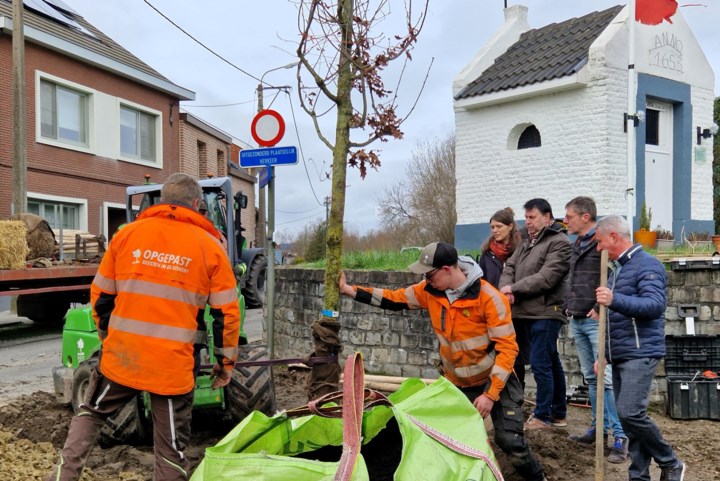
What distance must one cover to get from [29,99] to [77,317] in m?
12.4

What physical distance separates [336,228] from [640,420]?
2.33m

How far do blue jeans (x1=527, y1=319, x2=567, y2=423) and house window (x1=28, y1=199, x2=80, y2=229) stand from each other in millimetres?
14771

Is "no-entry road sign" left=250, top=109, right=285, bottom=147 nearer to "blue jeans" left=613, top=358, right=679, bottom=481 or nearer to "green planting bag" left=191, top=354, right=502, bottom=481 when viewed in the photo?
"green planting bag" left=191, top=354, right=502, bottom=481

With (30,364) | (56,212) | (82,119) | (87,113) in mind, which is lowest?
(30,364)

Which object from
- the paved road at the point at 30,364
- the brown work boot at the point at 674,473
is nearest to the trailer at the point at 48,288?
the paved road at the point at 30,364

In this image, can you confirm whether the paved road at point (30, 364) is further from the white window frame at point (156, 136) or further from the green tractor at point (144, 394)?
the white window frame at point (156, 136)

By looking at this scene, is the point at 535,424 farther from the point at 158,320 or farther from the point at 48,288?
the point at 48,288

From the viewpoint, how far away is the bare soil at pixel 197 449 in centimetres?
475

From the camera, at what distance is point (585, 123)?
12523 millimetres

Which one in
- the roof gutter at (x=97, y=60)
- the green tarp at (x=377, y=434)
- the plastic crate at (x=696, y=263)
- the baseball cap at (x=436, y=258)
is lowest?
the green tarp at (x=377, y=434)

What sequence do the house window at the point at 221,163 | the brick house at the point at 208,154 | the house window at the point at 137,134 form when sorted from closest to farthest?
the house window at the point at 137,134 < the brick house at the point at 208,154 < the house window at the point at 221,163

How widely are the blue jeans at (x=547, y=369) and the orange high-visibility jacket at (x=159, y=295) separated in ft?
9.58

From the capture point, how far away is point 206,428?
20.0 ft

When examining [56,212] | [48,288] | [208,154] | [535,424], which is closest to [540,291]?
[535,424]
